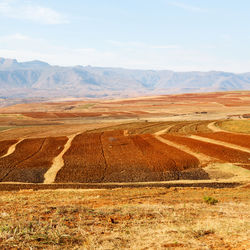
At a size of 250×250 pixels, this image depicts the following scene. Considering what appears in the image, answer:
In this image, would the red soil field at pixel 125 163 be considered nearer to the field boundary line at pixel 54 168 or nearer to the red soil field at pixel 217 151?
the field boundary line at pixel 54 168

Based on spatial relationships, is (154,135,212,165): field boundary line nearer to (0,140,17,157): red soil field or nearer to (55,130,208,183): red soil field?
(55,130,208,183): red soil field

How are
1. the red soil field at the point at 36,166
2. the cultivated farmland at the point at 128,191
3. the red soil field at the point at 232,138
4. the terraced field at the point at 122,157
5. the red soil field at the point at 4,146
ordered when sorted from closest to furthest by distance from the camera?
the cultivated farmland at the point at 128,191 < the red soil field at the point at 36,166 < the terraced field at the point at 122,157 < the red soil field at the point at 4,146 < the red soil field at the point at 232,138

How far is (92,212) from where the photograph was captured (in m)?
15.8

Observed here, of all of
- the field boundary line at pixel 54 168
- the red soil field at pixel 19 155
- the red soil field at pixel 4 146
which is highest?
the field boundary line at pixel 54 168

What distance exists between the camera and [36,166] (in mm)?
40781

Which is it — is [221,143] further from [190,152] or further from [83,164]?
[83,164]

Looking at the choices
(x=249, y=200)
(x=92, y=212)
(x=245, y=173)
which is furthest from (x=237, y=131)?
(x=92, y=212)

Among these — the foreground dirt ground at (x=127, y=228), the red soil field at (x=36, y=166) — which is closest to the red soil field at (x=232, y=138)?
the red soil field at (x=36, y=166)

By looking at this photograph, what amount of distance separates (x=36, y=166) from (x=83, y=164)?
598 centimetres

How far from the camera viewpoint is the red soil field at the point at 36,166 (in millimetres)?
35688

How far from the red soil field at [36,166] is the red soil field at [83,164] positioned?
214cm

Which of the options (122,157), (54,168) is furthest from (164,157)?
(54,168)

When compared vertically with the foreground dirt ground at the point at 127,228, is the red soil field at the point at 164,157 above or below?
below

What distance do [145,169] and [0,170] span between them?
17745 millimetres
